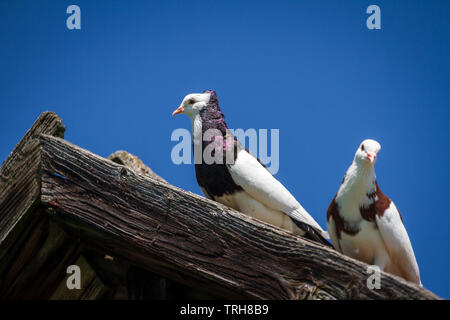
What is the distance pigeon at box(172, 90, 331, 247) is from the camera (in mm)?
3625

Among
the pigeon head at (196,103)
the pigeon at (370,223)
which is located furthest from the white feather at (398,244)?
the pigeon head at (196,103)

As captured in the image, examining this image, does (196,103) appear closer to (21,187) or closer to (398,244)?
(21,187)

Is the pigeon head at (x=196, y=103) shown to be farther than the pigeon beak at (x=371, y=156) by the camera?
Yes

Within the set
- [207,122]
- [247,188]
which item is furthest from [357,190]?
[207,122]

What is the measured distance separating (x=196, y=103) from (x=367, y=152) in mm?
1610

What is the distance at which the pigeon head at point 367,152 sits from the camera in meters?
3.12

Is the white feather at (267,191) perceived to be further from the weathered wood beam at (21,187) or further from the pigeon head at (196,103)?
the weathered wood beam at (21,187)

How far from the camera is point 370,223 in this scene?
320 centimetres

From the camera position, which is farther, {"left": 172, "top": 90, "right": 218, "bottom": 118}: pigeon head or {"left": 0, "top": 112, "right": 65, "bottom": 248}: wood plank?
{"left": 172, "top": 90, "right": 218, "bottom": 118}: pigeon head

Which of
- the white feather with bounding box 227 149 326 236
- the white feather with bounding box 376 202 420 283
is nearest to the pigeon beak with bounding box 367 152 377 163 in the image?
the white feather with bounding box 376 202 420 283

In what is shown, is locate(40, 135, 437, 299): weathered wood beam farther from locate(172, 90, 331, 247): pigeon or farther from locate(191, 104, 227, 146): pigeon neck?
locate(191, 104, 227, 146): pigeon neck

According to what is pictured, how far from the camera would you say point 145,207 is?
292 cm

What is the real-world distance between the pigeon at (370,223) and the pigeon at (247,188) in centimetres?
41

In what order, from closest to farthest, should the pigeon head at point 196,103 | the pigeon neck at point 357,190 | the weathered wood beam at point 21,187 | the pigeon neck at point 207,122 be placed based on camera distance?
the weathered wood beam at point 21,187
the pigeon neck at point 357,190
the pigeon neck at point 207,122
the pigeon head at point 196,103
